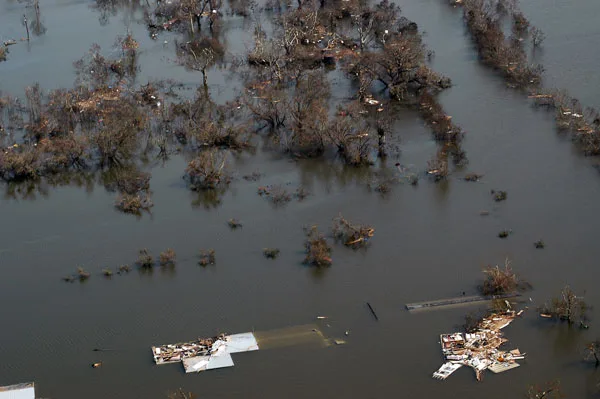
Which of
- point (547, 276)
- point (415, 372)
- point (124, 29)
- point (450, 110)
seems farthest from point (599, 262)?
point (124, 29)

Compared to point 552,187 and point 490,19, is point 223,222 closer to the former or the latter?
point 552,187

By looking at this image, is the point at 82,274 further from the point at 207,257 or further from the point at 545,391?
the point at 545,391

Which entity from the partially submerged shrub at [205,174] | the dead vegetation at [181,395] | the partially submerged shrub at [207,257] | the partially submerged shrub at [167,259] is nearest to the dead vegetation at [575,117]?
the partially submerged shrub at [205,174]

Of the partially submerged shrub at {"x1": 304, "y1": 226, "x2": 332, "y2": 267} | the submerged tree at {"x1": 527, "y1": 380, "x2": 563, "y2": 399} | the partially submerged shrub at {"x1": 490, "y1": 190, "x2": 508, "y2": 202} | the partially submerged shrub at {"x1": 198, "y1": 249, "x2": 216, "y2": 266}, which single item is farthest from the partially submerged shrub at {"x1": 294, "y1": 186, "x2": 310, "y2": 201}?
the submerged tree at {"x1": 527, "y1": 380, "x2": 563, "y2": 399}

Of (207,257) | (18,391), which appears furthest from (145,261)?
(18,391)

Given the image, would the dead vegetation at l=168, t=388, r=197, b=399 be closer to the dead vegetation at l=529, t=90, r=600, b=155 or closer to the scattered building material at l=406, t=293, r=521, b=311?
the scattered building material at l=406, t=293, r=521, b=311

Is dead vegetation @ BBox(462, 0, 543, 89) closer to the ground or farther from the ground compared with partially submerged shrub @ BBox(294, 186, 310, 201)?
farther from the ground

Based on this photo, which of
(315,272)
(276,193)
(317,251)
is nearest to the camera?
(315,272)
